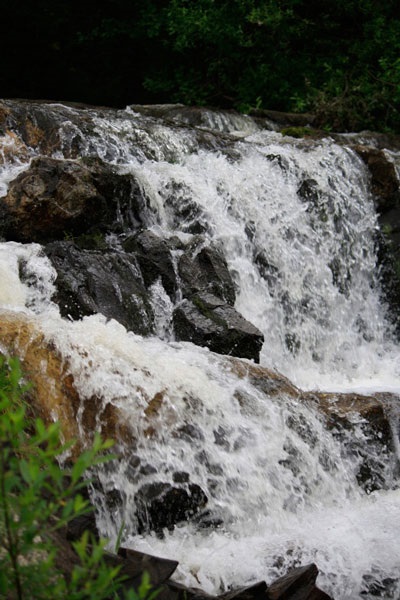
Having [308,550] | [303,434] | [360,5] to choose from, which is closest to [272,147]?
[303,434]

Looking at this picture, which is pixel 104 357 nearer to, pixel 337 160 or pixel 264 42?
pixel 337 160

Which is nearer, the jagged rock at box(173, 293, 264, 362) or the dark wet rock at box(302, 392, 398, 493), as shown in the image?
the dark wet rock at box(302, 392, 398, 493)

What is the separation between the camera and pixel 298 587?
3.15 metres

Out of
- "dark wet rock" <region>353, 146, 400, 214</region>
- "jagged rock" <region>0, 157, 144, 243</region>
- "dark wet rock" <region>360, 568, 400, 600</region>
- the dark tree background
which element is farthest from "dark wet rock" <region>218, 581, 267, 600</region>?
the dark tree background

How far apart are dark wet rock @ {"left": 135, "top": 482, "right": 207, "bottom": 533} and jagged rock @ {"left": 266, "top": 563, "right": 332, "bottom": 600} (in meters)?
0.78

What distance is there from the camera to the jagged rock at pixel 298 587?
307 centimetres

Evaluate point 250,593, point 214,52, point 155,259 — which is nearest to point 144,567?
point 250,593

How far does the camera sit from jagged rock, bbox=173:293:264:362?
5.40 m

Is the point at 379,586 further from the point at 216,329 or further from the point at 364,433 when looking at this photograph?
the point at 216,329

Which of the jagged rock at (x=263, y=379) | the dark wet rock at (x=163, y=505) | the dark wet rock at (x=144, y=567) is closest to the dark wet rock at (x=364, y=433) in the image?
the jagged rock at (x=263, y=379)

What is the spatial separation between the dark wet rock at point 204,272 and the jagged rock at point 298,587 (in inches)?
122

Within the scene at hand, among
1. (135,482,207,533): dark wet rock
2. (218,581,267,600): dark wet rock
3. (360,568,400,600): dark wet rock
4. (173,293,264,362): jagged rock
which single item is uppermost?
(173,293,264,362): jagged rock

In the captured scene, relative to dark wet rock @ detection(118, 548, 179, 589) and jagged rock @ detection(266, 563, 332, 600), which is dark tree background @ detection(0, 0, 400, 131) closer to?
jagged rock @ detection(266, 563, 332, 600)

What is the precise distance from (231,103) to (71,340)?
433 inches
